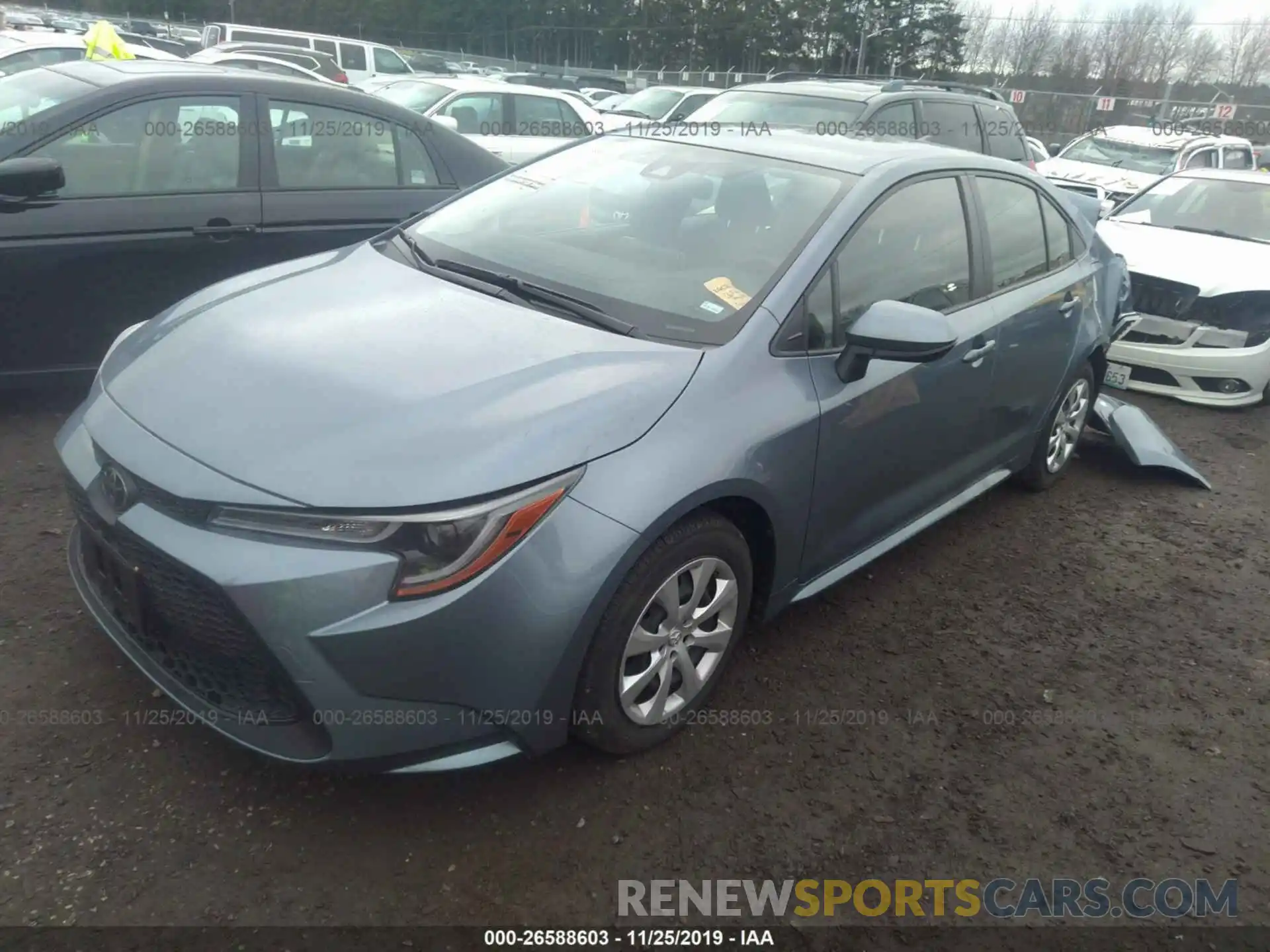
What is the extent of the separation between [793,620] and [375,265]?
6.37ft

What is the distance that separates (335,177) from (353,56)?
16130mm

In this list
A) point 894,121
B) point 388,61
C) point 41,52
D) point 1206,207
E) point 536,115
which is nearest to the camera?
point 1206,207

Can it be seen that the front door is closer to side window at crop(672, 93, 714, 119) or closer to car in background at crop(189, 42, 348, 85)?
side window at crop(672, 93, 714, 119)

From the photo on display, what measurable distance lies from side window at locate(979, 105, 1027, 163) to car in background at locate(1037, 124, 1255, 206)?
12.7 feet

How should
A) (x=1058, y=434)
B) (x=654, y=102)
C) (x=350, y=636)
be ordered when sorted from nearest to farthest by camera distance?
(x=350, y=636) < (x=1058, y=434) < (x=654, y=102)

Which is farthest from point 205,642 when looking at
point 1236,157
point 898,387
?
point 1236,157

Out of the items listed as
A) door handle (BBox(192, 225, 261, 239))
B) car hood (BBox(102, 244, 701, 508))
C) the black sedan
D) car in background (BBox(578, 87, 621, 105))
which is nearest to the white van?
car in background (BBox(578, 87, 621, 105))

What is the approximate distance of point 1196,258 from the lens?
6.63 m

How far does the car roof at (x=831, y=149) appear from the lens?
129 inches

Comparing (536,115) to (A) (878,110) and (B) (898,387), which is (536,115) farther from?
(B) (898,387)

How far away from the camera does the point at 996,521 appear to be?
4.43 meters

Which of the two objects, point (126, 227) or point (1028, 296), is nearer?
point (1028, 296)

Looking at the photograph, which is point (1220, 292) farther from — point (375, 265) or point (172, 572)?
point (172, 572)

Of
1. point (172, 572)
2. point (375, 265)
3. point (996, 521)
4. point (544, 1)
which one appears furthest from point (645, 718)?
point (544, 1)
